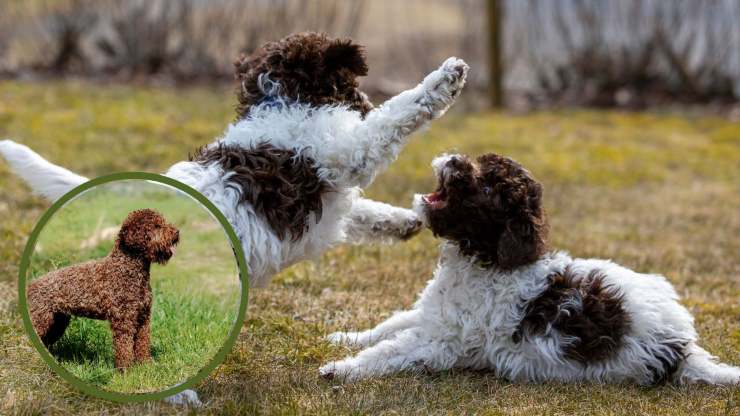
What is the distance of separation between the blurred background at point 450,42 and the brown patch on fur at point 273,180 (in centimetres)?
921

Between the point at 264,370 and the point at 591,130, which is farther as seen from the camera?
the point at 591,130

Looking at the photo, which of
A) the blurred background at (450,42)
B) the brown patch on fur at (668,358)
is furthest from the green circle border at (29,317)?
the blurred background at (450,42)

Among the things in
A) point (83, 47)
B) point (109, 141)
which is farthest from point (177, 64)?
point (109, 141)

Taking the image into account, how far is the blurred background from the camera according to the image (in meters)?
13.0

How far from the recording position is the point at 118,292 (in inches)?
129

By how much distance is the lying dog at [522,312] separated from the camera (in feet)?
12.6

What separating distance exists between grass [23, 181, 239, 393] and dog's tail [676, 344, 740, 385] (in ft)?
6.62

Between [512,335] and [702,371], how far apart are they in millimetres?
858

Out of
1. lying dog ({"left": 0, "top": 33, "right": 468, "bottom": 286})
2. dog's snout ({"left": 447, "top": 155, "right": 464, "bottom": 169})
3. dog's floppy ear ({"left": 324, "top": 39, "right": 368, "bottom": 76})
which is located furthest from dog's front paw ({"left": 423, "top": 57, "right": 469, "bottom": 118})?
dog's floppy ear ({"left": 324, "top": 39, "right": 368, "bottom": 76})

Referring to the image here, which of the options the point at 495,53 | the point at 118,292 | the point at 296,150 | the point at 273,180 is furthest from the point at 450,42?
the point at 118,292

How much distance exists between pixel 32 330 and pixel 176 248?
1.98ft

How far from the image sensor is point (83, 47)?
43.6 feet

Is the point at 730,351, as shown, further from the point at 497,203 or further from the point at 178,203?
the point at 178,203

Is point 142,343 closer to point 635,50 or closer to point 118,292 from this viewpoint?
point 118,292
